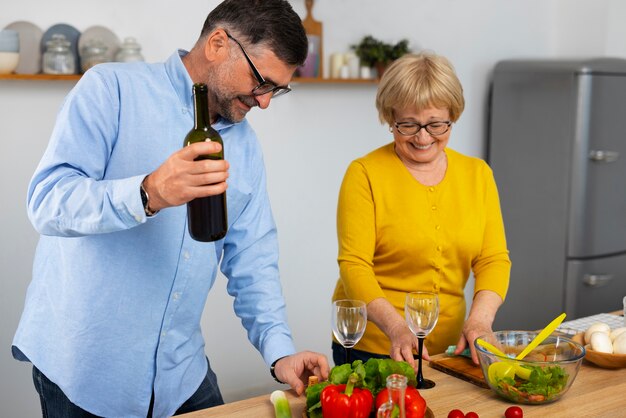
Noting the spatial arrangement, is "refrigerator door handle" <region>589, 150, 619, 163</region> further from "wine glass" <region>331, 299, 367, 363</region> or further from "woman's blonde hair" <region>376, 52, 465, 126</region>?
"wine glass" <region>331, 299, 367, 363</region>

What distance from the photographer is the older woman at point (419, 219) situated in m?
2.23

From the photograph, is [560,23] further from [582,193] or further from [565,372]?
[565,372]

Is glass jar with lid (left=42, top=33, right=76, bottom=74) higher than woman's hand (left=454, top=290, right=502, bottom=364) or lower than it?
higher

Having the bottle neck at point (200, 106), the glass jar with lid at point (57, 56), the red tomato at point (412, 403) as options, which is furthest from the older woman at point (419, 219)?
the glass jar with lid at point (57, 56)

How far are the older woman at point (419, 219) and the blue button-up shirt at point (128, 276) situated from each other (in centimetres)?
42

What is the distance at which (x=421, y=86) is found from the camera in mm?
2213

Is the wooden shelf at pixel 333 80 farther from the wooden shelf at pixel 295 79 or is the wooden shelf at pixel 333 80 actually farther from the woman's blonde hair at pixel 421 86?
the woman's blonde hair at pixel 421 86

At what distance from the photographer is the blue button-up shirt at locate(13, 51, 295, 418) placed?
1769 millimetres

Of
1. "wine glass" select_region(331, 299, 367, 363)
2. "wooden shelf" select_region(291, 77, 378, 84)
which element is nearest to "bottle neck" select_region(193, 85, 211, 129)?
"wine glass" select_region(331, 299, 367, 363)

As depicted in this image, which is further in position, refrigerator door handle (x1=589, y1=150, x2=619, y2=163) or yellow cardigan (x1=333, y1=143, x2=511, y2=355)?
refrigerator door handle (x1=589, y1=150, x2=619, y2=163)

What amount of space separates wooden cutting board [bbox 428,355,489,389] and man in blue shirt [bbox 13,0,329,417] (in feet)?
1.24

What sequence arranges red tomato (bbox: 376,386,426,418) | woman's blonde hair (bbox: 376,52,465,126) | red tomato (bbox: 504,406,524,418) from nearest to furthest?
1. red tomato (bbox: 376,386,426,418)
2. red tomato (bbox: 504,406,524,418)
3. woman's blonde hair (bbox: 376,52,465,126)

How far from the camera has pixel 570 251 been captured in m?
4.14

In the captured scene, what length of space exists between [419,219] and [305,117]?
177 centimetres
